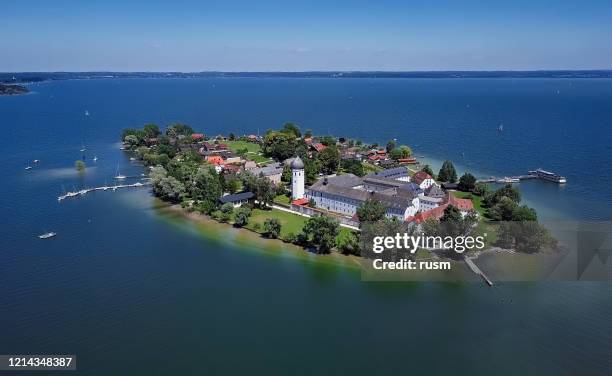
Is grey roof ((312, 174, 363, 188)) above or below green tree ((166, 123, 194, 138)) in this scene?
below

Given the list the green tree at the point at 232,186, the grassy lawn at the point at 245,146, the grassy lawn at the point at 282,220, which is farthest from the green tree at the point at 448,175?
the grassy lawn at the point at 245,146

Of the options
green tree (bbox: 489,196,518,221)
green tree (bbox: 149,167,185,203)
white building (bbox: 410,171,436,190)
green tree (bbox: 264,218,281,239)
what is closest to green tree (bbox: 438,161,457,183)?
white building (bbox: 410,171,436,190)

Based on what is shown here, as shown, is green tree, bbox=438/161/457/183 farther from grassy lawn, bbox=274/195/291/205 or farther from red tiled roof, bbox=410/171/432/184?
grassy lawn, bbox=274/195/291/205

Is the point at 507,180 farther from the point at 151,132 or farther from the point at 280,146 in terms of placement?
the point at 151,132

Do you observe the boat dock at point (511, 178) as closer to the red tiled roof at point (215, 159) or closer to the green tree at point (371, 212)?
the green tree at point (371, 212)

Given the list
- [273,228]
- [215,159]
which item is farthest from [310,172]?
[273,228]

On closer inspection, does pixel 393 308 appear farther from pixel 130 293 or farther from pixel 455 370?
pixel 130 293
